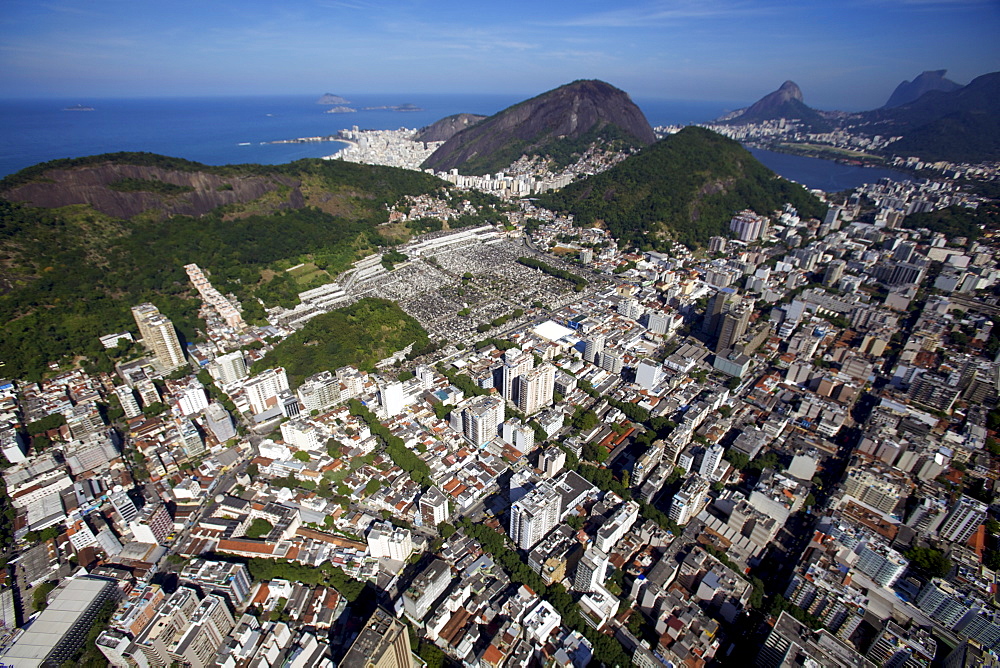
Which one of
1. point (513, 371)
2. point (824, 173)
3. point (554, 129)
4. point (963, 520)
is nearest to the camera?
point (963, 520)

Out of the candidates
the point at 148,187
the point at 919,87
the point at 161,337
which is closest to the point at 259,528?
the point at 161,337

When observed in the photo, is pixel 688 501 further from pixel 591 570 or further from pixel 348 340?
pixel 348 340

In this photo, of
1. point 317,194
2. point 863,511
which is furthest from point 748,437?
point 317,194

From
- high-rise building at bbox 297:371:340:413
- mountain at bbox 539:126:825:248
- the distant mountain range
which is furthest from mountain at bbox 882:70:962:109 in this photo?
high-rise building at bbox 297:371:340:413

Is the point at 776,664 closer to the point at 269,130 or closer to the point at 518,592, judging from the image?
the point at 518,592

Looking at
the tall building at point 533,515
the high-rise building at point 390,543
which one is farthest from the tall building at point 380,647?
the tall building at point 533,515
